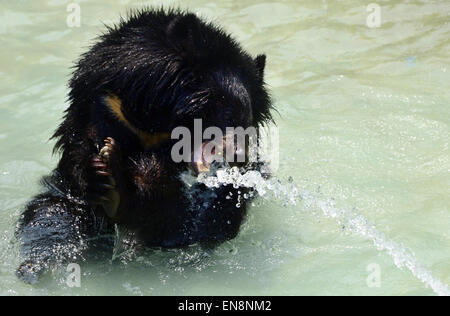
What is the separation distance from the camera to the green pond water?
156 inches

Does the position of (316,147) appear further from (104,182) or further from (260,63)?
(104,182)

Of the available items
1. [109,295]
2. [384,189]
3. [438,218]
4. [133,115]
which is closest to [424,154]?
[384,189]

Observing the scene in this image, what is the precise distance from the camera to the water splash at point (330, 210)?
3830mm

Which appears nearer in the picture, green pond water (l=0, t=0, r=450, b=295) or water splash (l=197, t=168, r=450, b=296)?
water splash (l=197, t=168, r=450, b=296)

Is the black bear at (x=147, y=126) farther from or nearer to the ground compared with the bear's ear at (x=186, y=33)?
nearer to the ground

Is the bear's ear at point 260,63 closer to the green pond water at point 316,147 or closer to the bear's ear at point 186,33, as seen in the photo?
the bear's ear at point 186,33

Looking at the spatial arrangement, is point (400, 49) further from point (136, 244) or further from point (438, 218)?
point (136, 244)

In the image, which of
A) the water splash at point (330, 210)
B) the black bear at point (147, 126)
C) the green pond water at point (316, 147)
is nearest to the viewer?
the water splash at point (330, 210)

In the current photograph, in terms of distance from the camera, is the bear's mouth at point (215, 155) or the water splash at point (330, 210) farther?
the bear's mouth at point (215, 155)

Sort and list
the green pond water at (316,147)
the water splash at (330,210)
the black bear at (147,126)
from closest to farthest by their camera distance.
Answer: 1. the water splash at (330,210)
2. the green pond water at (316,147)
3. the black bear at (147,126)

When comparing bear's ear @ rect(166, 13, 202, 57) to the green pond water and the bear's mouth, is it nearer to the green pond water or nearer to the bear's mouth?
the bear's mouth

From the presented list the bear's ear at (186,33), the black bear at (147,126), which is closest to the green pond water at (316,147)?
the black bear at (147,126)

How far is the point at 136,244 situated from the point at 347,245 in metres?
1.31

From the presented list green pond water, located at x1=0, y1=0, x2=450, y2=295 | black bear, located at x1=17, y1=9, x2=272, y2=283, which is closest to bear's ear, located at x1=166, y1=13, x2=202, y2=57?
black bear, located at x1=17, y1=9, x2=272, y2=283
